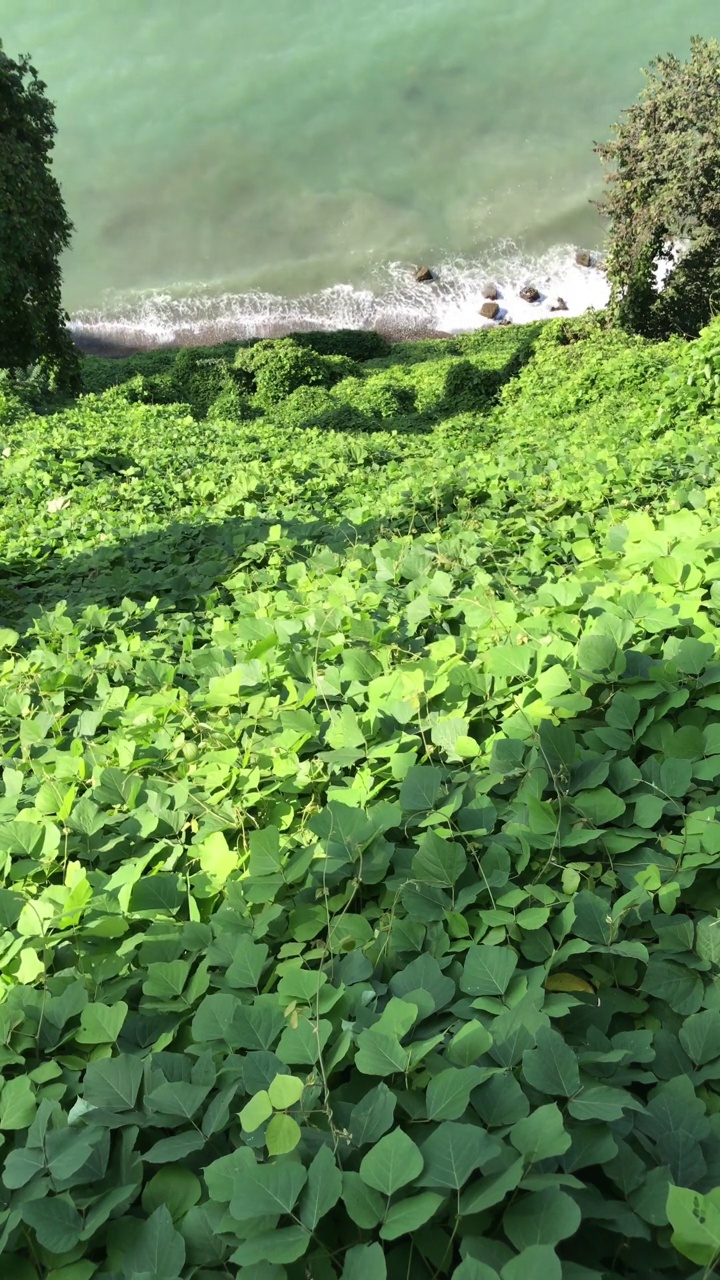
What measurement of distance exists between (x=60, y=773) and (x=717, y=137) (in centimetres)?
1860

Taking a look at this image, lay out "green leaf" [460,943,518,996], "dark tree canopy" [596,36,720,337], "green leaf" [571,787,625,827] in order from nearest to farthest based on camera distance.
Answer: "green leaf" [460,943,518,996], "green leaf" [571,787,625,827], "dark tree canopy" [596,36,720,337]

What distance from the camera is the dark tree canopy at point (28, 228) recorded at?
12797 mm

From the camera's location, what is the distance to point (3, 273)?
12.7 meters

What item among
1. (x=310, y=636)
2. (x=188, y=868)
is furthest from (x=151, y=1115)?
(x=310, y=636)

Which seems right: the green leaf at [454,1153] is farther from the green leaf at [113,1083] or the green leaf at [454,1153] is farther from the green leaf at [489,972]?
the green leaf at [113,1083]

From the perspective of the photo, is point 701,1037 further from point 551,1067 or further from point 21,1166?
point 21,1166

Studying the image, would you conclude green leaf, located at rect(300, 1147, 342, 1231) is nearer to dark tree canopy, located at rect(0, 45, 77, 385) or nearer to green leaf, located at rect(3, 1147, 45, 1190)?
green leaf, located at rect(3, 1147, 45, 1190)

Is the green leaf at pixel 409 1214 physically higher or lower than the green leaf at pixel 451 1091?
lower

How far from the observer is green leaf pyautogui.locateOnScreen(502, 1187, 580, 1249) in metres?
0.70

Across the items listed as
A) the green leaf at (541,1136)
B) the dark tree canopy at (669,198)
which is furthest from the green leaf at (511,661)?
the dark tree canopy at (669,198)

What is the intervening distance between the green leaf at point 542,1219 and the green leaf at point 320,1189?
0.16m

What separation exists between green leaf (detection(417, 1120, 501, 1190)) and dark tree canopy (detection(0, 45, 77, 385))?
48.1 ft

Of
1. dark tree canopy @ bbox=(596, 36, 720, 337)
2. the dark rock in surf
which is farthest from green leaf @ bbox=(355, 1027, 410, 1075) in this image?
the dark rock in surf

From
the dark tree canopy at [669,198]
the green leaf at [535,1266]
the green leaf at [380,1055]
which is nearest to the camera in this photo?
the green leaf at [535,1266]
